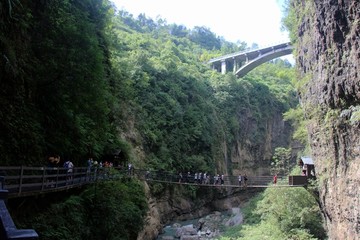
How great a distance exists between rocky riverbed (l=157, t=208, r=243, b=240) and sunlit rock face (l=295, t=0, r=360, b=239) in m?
11.3

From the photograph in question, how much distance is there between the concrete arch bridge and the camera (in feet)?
173

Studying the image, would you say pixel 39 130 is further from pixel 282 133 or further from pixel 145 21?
pixel 145 21

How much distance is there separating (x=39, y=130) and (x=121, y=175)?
797 centimetres

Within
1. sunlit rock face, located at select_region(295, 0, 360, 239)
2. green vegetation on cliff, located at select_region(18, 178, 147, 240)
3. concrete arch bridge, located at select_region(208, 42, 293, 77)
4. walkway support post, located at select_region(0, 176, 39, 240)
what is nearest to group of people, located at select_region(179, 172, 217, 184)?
green vegetation on cliff, located at select_region(18, 178, 147, 240)

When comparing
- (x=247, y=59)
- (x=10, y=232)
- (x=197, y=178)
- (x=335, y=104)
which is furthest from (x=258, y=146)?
(x=10, y=232)

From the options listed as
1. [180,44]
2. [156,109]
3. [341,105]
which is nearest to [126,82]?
[156,109]

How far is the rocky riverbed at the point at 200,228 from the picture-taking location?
25947 millimetres

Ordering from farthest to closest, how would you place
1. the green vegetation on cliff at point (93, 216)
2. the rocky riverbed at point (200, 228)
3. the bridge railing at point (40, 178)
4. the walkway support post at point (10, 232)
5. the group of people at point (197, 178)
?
the group of people at point (197, 178) → the rocky riverbed at point (200, 228) → the green vegetation on cliff at point (93, 216) → the bridge railing at point (40, 178) → the walkway support post at point (10, 232)

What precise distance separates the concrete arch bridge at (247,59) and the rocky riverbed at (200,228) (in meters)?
27.8

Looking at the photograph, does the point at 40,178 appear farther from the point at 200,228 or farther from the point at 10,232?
the point at 200,228

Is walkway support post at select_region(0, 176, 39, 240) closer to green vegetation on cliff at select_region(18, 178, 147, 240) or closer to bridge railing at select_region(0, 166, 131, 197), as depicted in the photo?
bridge railing at select_region(0, 166, 131, 197)

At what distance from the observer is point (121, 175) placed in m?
20.1

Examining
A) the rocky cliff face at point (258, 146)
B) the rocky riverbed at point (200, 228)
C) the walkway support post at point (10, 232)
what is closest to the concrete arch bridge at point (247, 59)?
the rocky cliff face at point (258, 146)

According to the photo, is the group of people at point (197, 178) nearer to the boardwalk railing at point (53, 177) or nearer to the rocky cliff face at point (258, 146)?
the boardwalk railing at point (53, 177)
